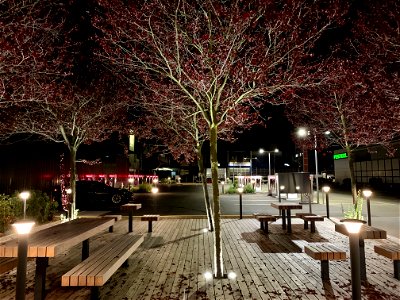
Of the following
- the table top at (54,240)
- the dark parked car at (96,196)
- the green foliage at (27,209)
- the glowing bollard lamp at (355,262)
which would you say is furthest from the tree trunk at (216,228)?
the dark parked car at (96,196)

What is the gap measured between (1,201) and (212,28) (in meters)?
8.43

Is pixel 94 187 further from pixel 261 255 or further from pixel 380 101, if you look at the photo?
pixel 380 101

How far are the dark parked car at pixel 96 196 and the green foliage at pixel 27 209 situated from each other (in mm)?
6041

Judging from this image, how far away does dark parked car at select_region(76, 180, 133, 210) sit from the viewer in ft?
61.2

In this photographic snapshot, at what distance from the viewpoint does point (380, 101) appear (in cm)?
1016

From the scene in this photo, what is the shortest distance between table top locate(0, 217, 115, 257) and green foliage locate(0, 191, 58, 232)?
4.53m

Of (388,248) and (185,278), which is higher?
(388,248)

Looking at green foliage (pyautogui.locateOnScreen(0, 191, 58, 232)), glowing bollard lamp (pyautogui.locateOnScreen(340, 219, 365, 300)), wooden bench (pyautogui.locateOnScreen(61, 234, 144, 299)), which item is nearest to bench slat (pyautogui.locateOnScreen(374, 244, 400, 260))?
glowing bollard lamp (pyautogui.locateOnScreen(340, 219, 365, 300))

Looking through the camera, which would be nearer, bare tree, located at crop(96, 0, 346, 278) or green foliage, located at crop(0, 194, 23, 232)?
bare tree, located at crop(96, 0, 346, 278)

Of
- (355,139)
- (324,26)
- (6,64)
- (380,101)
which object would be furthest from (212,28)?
(355,139)

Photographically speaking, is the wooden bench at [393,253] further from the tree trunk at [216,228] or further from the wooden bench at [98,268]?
the wooden bench at [98,268]

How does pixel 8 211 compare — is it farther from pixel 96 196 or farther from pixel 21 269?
pixel 96 196

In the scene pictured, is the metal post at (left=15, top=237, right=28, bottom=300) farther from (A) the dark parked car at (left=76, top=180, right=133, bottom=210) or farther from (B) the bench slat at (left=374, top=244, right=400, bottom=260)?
(A) the dark parked car at (left=76, top=180, right=133, bottom=210)

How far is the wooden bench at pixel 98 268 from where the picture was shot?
13.6 feet
